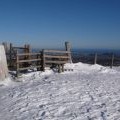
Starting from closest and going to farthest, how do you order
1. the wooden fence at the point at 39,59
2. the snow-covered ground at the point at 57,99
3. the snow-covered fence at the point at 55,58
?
the snow-covered ground at the point at 57,99, the wooden fence at the point at 39,59, the snow-covered fence at the point at 55,58

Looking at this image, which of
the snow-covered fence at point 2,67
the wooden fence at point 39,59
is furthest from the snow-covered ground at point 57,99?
the wooden fence at point 39,59

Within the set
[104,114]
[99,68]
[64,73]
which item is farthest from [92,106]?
[99,68]

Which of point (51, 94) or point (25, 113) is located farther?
point (51, 94)

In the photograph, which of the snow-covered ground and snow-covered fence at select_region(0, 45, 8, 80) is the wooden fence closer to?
snow-covered fence at select_region(0, 45, 8, 80)

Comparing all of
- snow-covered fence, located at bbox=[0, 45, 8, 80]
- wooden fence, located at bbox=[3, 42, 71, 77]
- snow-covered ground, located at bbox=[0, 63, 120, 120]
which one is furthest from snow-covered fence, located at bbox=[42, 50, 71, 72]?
snow-covered fence, located at bbox=[0, 45, 8, 80]

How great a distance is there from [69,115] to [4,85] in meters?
7.22

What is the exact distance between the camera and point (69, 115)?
921 cm

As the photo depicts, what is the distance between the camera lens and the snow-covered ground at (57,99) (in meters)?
9.32

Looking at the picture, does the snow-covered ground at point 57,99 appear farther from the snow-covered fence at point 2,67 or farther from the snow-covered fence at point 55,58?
the snow-covered fence at point 55,58

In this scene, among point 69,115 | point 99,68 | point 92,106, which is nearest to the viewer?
point 69,115

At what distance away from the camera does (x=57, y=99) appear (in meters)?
11.5

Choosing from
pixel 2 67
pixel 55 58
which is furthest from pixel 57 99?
pixel 55 58

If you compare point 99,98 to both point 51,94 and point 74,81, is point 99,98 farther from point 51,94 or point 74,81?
point 74,81

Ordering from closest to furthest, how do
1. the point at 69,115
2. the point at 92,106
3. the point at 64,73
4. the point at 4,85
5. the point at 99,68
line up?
1. the point at 69,115
2. the point at 92,106
3. the point at 4,85
4. the point at 64,73
5. the point at 99,68
